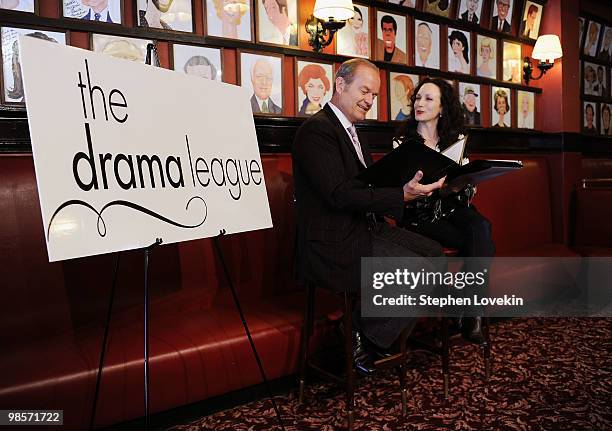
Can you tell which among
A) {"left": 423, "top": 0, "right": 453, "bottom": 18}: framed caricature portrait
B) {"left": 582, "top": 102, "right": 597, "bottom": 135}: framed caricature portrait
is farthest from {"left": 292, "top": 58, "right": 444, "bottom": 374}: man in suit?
{"left": 582, "top": 102, "right": 597, "bottom": 135}: framed caricature portrait

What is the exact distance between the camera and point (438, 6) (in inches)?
165

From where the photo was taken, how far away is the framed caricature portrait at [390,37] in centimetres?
381

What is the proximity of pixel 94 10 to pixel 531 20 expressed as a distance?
393cm

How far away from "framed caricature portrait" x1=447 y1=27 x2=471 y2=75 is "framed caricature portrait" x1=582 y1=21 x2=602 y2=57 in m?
1.86

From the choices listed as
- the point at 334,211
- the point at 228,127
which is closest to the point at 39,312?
the point at 228,127

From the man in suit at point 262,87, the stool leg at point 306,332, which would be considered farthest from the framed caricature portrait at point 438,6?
the stool leg at point 306,332

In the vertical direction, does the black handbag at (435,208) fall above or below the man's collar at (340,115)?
below

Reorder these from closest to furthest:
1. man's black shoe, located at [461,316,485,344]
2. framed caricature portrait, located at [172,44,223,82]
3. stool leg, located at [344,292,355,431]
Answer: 1. stool leg, located at [344,292,355,431]
2. man's black shoe, located at [461,316,485,344]
3. framed caricature portrait, located at [172,44,223,82]

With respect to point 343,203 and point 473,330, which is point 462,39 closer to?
point 473,330

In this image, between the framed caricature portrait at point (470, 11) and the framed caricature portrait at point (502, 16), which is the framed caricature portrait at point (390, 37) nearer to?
the framed caricature portrait at point (470, 11)

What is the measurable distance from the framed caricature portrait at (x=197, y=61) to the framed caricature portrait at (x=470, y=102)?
87.3 inches

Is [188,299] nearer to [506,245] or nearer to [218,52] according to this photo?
[218,52]

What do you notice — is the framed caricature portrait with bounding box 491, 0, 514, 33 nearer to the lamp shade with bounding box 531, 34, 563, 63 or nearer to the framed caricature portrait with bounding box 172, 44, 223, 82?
the lamp shade with bounding box 531, 34, 563, 63

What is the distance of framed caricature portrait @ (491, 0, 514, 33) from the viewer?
4.65 m
